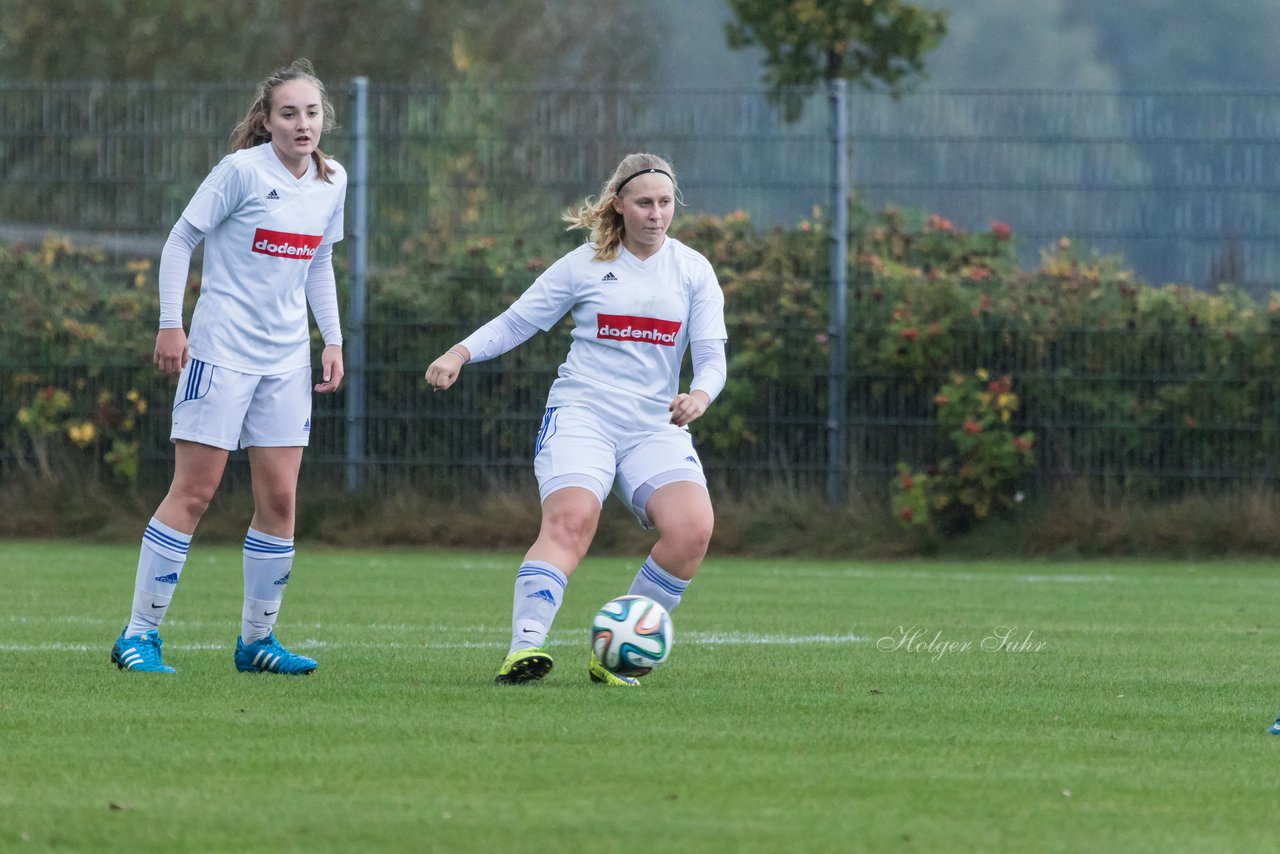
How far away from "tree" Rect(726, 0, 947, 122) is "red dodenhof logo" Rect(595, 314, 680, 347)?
967 cm

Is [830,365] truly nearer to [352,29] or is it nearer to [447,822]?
[447,822]

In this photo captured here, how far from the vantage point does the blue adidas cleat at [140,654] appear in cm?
685

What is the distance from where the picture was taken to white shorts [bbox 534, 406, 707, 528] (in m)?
6.80

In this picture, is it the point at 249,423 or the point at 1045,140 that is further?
the point at 1045,140

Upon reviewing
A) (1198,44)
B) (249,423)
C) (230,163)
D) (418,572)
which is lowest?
(418,572)

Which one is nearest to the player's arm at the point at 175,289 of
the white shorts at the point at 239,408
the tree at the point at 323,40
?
the white shorts at the point at 239,408

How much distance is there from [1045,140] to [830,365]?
204 cm

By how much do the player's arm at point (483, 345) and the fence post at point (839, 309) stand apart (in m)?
7.28

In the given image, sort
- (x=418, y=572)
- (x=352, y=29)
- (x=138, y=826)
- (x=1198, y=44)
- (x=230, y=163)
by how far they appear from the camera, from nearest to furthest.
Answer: (x=138, y=826), (x=230, y=163), (x=418, y=572), (x=352, y=29), (x=1198, y=44)

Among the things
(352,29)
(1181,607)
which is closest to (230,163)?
(1181,607)

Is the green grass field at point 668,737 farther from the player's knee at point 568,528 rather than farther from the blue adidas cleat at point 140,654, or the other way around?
the player's knee at point 568,528

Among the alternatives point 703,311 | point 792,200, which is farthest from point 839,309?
point 703,311

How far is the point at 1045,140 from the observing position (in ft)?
46.6

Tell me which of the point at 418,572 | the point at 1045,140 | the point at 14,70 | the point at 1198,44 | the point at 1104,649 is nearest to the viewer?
the point at 1104,649
